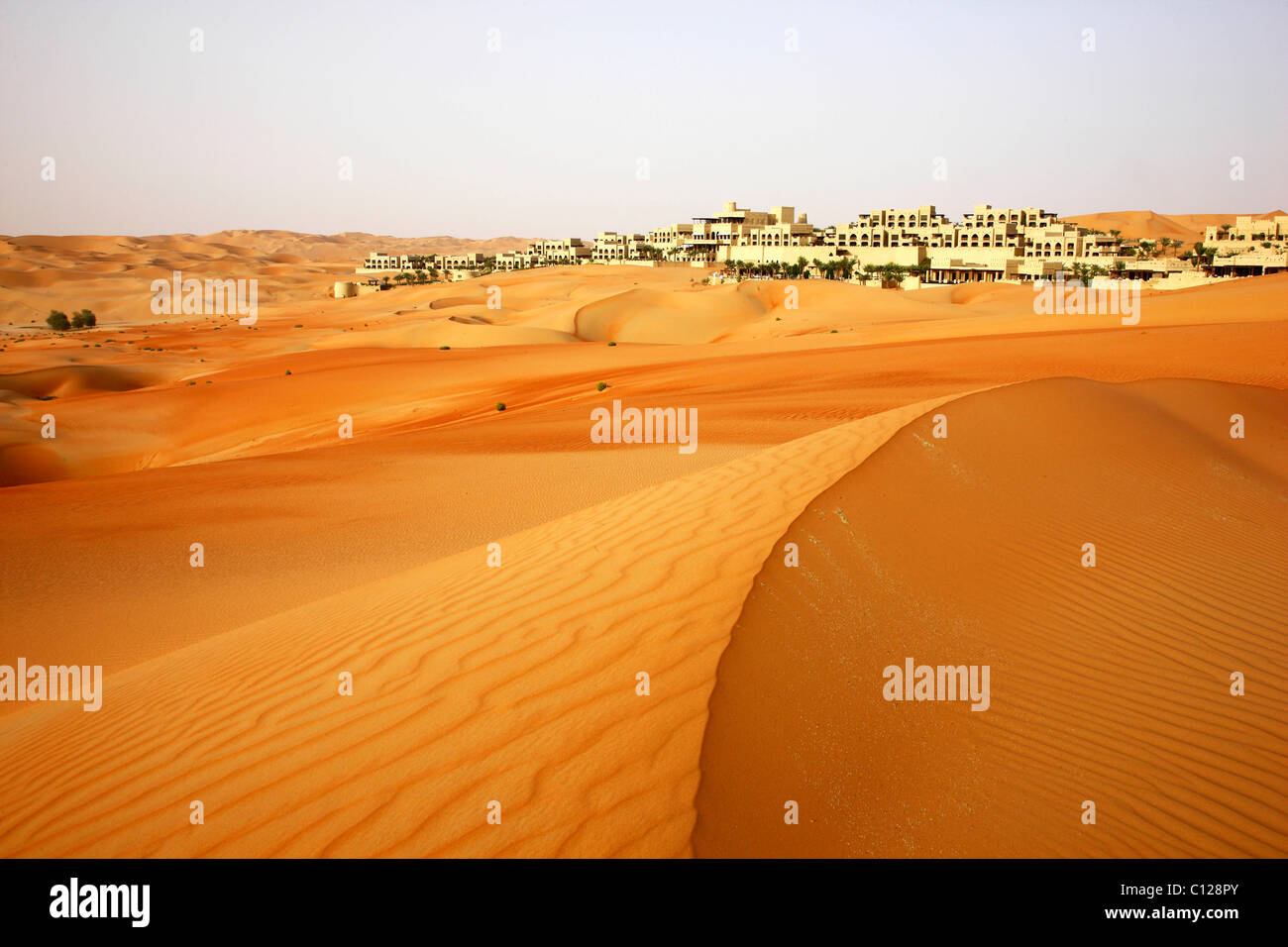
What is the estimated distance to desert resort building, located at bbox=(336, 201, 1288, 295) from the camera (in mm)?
69062

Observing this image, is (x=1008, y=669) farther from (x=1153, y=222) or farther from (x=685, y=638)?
(x=1153, y=222)

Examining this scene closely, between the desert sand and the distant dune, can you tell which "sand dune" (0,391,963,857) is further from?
the distant dune

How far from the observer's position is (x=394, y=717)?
4.53 metres

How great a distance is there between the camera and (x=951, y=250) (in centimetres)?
7931

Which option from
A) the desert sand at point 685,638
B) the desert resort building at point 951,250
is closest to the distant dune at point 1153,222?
the desert resort building at point 951,250

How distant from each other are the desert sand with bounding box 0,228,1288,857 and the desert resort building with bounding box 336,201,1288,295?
60654 millimetres

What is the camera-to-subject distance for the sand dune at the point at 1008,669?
3.77 meters

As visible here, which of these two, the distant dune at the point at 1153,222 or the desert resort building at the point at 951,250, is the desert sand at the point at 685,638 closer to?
the desert resort building at the point at 951,250

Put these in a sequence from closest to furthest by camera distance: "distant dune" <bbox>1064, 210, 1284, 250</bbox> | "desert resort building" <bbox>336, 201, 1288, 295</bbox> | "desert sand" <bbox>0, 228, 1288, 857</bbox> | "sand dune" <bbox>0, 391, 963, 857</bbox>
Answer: "sand dune" <bbox>0, 391, 963, 857</bbox>, "desert sand" <bbox>0, 228, 1288, 857</bbox>, "desert resort building" <bbox>336, 201, 1288, 295</bbox>, "distant dune" <bbox>1064, 210, 1284, 250</bbox>

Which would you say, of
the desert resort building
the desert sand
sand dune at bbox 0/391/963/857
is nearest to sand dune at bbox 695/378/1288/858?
the desert sand

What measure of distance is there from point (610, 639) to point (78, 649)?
19.6 ft

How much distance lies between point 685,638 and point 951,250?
82.3 meters
